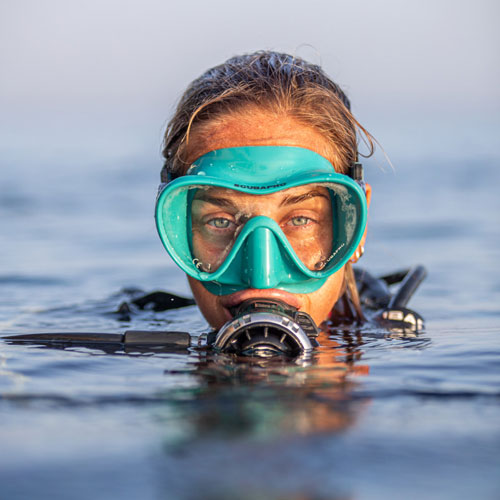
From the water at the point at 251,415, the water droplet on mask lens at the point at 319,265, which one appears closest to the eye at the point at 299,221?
the water droplet on mask lens at the point at 319,265

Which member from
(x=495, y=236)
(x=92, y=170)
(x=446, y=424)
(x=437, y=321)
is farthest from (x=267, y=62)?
(x=92, y=170)

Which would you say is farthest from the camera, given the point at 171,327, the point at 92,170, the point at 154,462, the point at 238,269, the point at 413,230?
the point at 92,170

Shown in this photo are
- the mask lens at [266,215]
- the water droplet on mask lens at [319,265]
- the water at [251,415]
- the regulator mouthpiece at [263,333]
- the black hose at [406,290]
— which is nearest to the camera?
the water at [251,415]

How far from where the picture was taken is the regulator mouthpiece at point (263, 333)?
2.60 m

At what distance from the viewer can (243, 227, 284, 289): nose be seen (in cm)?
272

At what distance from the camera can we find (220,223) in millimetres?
2969

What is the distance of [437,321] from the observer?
3.93m

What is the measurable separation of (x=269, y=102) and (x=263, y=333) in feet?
3.16

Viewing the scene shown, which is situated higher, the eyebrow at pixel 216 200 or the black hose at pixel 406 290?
the eyebrow at pixel 216 200

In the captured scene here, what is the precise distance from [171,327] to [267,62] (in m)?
1.35

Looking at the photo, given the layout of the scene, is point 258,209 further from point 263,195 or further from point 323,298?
point 323,298

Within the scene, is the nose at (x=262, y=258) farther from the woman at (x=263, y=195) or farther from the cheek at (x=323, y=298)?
the cheek at (x=323, y=298)

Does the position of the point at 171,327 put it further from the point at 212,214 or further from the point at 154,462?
the point at 154,462

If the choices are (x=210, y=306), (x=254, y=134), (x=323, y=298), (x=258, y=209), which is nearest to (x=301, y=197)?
(x=258, y=209)
